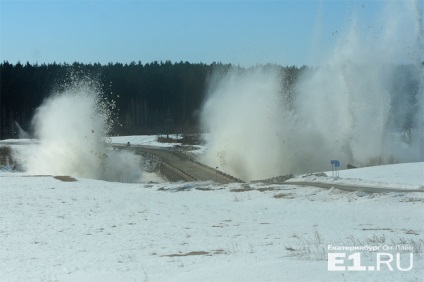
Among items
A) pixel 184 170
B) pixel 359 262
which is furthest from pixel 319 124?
pixel 359 262

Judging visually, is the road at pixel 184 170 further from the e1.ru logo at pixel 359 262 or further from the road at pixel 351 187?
the e1.ru logo at pixel 359 262

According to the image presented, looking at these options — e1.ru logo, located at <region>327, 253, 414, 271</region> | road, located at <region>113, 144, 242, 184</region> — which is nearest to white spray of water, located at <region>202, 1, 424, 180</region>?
road, located at <region>113, 144, 242, 184</region>

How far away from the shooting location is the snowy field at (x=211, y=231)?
1274cm

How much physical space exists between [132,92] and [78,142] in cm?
8527

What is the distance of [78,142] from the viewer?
6044cm

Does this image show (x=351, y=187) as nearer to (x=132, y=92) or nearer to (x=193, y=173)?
(x=193, y=173)

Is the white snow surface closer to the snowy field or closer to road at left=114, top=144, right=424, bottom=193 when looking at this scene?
the snowy field

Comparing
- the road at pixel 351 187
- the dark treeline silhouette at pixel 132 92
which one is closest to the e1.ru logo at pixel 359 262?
the road at pixel 351 187

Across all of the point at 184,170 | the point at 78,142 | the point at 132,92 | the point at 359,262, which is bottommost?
the point at 184,170

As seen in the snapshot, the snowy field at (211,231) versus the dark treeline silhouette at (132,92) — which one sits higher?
the dark treeline silhouette at (132,92)

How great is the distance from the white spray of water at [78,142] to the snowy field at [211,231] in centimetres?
1862

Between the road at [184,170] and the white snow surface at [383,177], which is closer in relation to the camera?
the white snow surface at [383,177]

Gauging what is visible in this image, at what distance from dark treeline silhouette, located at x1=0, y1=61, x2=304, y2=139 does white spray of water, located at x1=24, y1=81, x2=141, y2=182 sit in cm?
6292

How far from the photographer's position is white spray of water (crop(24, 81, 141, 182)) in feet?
196
